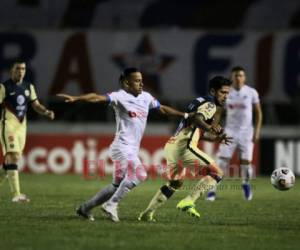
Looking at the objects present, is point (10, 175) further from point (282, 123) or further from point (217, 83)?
point (282, 123)

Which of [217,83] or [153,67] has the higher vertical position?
[153,67]

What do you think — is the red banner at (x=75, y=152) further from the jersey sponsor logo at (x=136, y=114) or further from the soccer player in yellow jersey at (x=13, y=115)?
the jersey sponsor logo at (x=136, y=114)

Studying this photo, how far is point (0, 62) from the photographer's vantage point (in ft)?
77.9

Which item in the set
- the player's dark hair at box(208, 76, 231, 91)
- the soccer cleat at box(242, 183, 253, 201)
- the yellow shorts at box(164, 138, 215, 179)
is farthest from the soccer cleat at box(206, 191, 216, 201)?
the player's dark hair at box(208, 76, 231, 91)

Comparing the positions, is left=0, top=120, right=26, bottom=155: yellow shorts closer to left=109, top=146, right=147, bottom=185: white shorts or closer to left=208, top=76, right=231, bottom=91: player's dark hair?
left=109, top=146, right=147, bottom=185: white shorts

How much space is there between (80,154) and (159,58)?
11.8 feet

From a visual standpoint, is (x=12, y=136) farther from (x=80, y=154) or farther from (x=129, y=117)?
(x=80, y=154)

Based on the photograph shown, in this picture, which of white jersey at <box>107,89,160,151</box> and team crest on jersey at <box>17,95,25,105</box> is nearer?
white jersey at <box>107,89,160,151</box>

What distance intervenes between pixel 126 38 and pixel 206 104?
40.7 ft

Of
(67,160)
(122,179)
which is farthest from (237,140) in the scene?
(67,160)

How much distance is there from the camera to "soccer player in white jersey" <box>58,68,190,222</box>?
34.9 ft

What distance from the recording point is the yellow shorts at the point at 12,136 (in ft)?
46.5

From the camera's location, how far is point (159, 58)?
931 inches

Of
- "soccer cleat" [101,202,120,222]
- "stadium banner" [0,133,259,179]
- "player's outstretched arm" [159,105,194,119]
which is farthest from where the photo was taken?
"stadium banner" [0,133,259,179]
